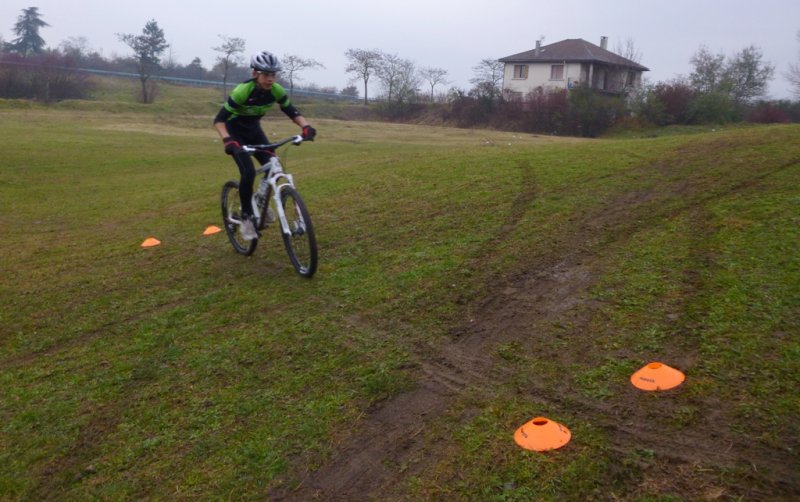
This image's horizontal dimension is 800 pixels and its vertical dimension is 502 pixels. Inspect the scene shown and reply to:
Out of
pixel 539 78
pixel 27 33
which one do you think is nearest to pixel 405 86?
pixel 539 78

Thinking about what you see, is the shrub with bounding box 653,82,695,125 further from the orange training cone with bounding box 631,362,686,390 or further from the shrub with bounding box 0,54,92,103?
the shrub with bounding box 0,54,92,103

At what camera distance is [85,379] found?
189 inches

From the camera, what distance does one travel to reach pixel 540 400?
151 inches

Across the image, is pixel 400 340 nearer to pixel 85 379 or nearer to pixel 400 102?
pixel 85 379

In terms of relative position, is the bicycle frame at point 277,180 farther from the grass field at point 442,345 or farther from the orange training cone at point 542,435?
the orange training cone at point 542,435

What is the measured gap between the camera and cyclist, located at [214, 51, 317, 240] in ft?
22.5

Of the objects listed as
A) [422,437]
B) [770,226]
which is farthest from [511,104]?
[422,437]

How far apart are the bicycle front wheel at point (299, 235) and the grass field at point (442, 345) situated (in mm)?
226

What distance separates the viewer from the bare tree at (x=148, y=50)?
213 feet

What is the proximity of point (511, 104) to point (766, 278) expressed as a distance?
4864 centimetres

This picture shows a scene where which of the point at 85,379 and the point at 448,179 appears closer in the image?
the point at 85,379

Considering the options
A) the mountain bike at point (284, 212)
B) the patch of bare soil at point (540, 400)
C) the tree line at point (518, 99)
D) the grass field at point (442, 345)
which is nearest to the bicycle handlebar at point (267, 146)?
the mountain bike at point (284, 212)

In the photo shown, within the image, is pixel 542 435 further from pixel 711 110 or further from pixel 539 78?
pixel 539 78

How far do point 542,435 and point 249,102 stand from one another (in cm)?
507
